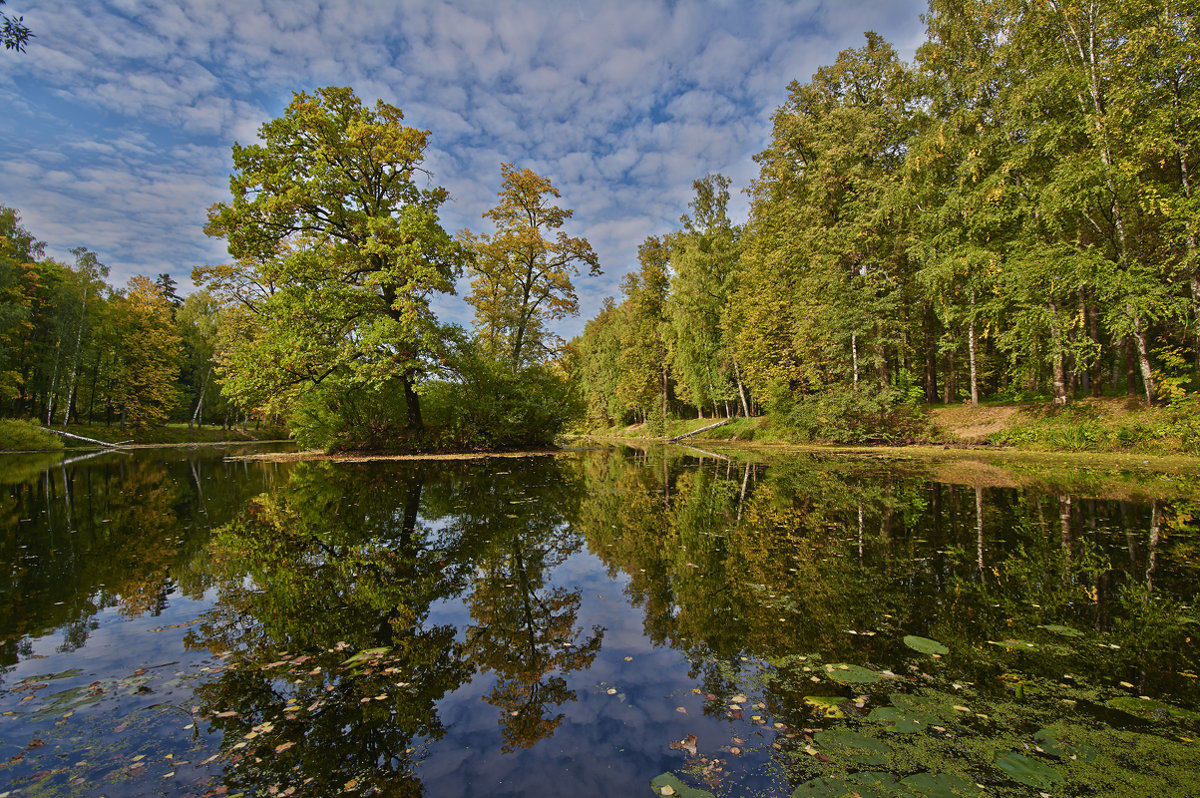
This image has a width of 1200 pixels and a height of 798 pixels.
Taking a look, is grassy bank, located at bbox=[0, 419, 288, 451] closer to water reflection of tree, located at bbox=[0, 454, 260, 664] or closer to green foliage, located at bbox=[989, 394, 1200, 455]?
water reflection of tree, located at bbox=[0, 454, 260, 664]

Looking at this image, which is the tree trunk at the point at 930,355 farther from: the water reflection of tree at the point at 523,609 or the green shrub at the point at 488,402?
the water reflection of tree at the point at 523,609

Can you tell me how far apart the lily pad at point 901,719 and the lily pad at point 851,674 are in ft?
1.15

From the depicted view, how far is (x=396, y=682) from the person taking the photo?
134 inches

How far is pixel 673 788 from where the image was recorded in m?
2.48

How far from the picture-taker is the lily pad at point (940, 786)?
2320 mm

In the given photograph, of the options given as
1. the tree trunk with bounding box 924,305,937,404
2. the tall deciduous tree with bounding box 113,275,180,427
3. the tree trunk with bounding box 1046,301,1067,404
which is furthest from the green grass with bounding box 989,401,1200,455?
the tall deciduous tree with bounding box 113,275,180,427

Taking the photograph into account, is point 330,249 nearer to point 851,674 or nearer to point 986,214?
point 851,674

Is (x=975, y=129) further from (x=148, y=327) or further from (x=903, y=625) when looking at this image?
(x=148, y=327)

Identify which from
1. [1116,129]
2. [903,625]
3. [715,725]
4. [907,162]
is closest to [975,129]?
[907,162]

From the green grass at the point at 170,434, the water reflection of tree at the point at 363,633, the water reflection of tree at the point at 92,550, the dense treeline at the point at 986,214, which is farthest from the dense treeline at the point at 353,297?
the green grass at the point at 170,434

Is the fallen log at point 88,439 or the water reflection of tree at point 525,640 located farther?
the fallen log at point 88,439

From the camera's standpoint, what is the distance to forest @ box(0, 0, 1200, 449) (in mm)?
16500

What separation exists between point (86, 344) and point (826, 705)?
52.0 m

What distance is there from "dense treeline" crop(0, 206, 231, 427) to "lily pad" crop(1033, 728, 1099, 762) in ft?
121
